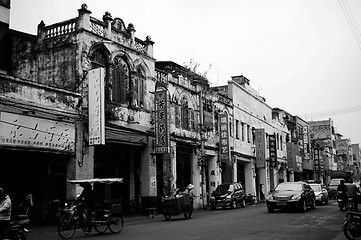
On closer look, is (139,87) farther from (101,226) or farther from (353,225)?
(353,225)

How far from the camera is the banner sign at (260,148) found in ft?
142

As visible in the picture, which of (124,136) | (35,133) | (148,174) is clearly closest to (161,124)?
(124,136)

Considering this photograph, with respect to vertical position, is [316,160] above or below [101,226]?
above

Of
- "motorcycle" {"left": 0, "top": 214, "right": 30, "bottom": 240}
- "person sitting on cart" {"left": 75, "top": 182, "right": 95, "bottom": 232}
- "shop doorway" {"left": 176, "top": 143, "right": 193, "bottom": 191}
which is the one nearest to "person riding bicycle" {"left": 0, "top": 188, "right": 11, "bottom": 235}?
"motorcycle" {"left": 0, "top": 214, "right": 30, "bottom": 240}

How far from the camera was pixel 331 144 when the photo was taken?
281 ft


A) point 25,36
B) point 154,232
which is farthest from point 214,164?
point 154,232

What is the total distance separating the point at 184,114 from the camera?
99.3 ft

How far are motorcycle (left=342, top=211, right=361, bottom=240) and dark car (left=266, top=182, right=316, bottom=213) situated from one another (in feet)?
30.8

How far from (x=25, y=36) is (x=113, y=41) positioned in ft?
16.4

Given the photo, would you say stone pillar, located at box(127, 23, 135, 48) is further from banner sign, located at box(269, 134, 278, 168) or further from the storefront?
banner sign, located at box(269, 134, 278, 168)

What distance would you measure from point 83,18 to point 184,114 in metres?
11.6

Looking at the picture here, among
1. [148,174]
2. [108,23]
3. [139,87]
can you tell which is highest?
[108,23]

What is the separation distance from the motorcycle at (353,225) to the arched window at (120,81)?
14836mm

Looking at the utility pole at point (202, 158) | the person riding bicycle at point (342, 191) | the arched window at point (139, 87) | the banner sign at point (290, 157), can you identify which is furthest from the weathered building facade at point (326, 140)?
the arched window at point (139, 87)
